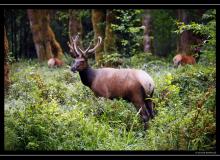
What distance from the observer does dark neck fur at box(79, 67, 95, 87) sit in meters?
9.71

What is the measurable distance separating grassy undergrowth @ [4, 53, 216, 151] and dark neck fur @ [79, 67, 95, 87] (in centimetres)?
83

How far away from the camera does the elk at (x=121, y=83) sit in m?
8.84

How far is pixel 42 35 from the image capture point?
1909 centimetres

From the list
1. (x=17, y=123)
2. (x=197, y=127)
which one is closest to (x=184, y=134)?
(x=197, y=127)

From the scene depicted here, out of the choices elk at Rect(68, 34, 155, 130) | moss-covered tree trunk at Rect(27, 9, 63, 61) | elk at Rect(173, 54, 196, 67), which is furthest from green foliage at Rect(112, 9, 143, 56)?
moss-covered tree trunk at Rect(27, 9, 63, 61)

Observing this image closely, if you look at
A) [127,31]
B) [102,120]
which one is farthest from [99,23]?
[102,120]

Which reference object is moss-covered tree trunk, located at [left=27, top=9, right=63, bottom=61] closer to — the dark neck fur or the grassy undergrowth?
the dark neck fur

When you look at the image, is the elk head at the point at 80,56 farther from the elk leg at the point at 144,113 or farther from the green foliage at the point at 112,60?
the green foliage at the point at 112,60

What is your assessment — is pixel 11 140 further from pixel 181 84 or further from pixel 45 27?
pixel 45 27

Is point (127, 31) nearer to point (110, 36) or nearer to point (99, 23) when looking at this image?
point (110, 36)

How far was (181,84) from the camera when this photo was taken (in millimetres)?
9328

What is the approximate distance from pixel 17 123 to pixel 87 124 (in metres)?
1.13

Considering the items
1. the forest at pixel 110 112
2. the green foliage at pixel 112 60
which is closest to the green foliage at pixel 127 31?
the green foliage at pixel 112 60

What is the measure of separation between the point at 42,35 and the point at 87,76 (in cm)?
971
